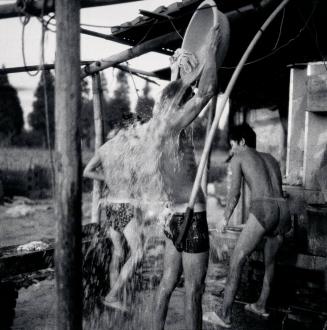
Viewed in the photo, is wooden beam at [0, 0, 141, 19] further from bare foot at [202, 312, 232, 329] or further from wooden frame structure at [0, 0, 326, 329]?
bare foot at [202, 312, 232, 329]

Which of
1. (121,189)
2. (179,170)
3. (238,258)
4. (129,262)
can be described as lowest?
(129,262)

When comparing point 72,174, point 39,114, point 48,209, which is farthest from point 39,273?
point 39,114

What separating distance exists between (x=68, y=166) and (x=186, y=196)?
1149 millimetres

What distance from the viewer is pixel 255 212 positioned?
4293 mm

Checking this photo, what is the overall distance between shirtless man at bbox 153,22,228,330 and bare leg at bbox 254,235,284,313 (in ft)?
5.74

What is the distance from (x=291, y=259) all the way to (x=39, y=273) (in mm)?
4478

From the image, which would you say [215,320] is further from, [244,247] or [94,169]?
[94,169]

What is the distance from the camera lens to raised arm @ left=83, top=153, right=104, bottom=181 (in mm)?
4789

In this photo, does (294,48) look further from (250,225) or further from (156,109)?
(156,109)

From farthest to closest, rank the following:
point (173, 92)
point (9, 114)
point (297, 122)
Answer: point (9, 114) < point (297, 122) < point (173, 92)

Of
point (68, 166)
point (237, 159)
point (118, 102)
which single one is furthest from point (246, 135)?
point (118, 102)

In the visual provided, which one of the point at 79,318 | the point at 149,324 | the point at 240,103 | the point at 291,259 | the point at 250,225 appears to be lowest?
the point at 149,324

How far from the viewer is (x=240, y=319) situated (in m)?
4.43

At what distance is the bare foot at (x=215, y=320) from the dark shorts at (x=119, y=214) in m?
1.63
